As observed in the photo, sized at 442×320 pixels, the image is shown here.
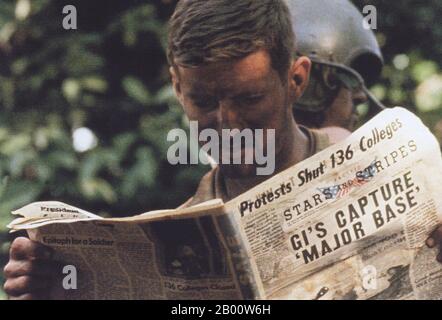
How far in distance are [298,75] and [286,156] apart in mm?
118

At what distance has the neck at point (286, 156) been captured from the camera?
138cm

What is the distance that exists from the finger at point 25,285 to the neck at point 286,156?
297mm

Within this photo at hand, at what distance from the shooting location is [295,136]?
1.39m

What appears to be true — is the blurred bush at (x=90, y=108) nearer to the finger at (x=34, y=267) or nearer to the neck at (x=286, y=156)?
the neck at (x=286, y=156)

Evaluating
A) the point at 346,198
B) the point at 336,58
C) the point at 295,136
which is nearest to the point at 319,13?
the point at 336,58

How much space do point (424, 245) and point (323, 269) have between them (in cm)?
13

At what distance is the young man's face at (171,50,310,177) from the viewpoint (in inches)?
51.1

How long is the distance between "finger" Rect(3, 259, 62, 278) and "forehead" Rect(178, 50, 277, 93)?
302mm

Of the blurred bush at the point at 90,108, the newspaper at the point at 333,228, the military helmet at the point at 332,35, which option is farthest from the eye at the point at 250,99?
the blurred bush at the point at 90,108

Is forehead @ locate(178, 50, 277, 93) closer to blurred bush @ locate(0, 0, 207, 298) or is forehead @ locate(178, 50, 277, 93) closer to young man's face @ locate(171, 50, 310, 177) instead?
young man's face @ locate(171, 50, 310, 177)

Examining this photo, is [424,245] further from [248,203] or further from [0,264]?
[0,264]

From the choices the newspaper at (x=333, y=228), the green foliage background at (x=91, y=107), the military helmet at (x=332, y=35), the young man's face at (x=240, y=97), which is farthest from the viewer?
the green foliage background at (x=91, y=107)

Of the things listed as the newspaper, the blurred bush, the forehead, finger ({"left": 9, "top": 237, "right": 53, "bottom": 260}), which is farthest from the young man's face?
the blurred bush

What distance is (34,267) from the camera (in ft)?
4.20
